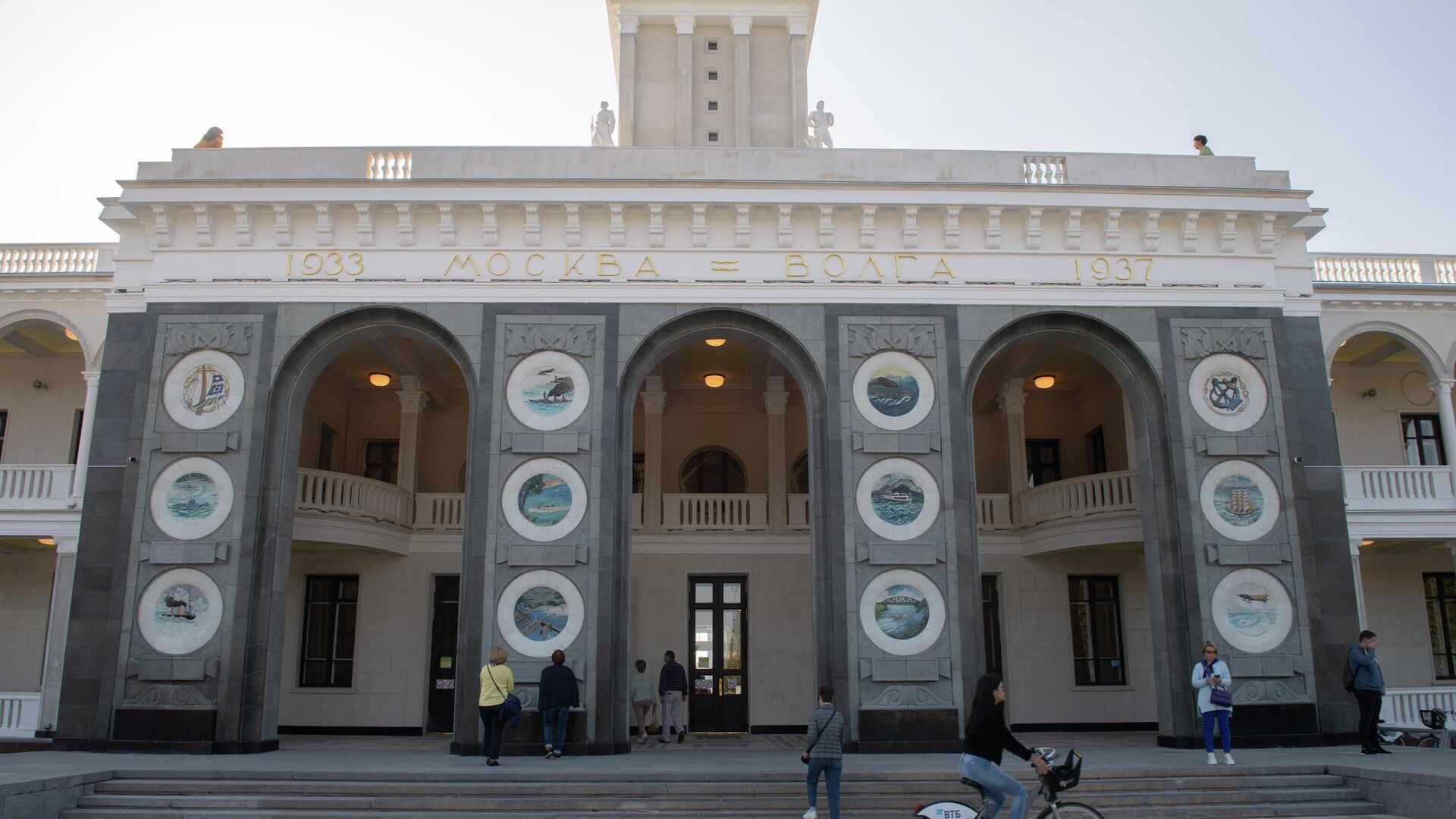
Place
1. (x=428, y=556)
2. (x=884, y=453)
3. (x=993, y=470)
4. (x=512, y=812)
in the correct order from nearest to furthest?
→ 1. (x=512, y=812)
2. (x=884, y=453)
3. (x=428, y=556)
4. (x=993, y=470)

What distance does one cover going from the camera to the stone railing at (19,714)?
17.5 m

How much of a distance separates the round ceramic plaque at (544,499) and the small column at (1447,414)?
16.3 metres

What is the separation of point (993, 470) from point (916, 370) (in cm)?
721

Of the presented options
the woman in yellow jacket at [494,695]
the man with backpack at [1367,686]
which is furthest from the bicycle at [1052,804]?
the man with backpack at [1367,686]

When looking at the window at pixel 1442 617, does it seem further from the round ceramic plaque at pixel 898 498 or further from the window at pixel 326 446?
the window at pixel 326 446

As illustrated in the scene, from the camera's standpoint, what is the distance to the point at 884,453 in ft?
53.8

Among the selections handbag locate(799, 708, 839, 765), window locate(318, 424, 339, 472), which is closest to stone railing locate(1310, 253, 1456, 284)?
handbag locate(799, 708, 839, 765)

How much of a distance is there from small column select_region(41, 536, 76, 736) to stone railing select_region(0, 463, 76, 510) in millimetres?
998

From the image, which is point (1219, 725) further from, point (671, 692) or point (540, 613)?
point (540, 613)

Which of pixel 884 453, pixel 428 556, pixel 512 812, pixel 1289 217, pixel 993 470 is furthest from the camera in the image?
pixel 993 470

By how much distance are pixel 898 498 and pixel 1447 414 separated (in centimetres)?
1181

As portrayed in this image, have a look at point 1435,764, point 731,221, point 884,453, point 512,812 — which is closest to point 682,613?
point 884,453

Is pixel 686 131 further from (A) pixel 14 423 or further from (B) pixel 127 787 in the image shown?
(B) pixel 127 787

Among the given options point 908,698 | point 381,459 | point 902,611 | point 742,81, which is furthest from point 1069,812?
point 742,81
